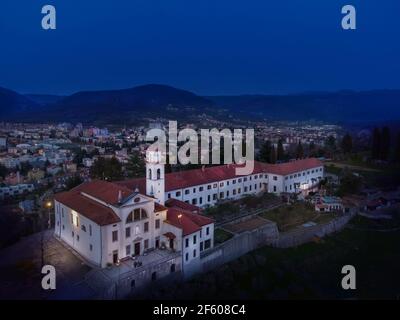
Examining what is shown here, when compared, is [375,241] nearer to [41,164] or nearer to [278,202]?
[278,202]

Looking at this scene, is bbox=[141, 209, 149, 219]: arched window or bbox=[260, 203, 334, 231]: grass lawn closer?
bbox=[141, 209, 149, 219]: arched window

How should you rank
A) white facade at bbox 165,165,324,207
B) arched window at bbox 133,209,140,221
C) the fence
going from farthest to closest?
white facade at bbox 165,165,324,207 → the fence → arched window at bbox 133,209,140,221

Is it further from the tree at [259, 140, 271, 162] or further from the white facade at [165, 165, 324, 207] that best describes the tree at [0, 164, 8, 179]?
the tree at [259, 140, 271, 162]

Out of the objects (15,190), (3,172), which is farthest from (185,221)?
(3,172)

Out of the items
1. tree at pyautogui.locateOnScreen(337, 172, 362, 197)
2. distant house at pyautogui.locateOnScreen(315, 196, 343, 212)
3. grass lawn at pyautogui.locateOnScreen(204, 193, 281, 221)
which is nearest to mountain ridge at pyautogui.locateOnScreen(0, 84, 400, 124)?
tree at pyautogui.locateOnScreen(337, 172, 362, 197)

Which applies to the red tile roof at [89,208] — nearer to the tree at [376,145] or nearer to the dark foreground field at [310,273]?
the dark foreground field at [310,273]
